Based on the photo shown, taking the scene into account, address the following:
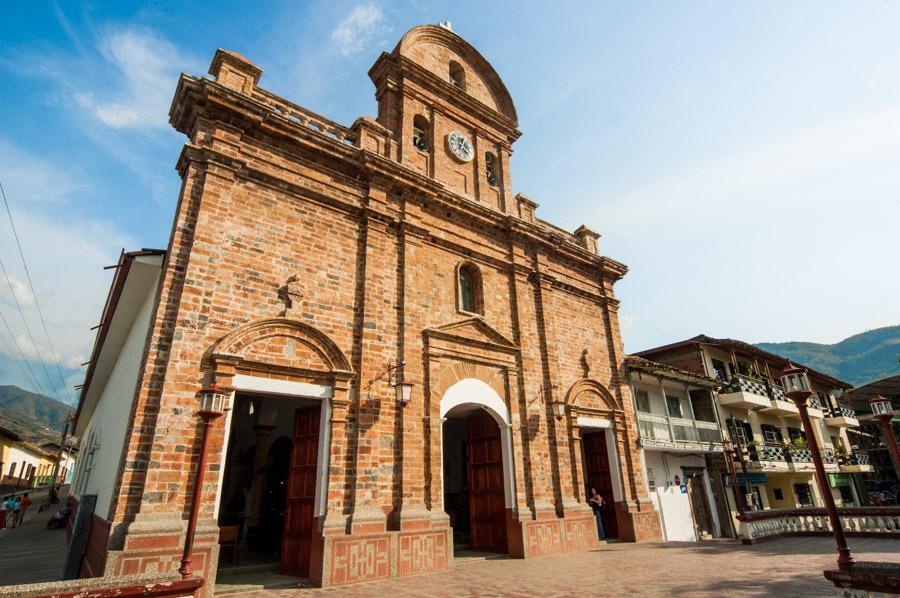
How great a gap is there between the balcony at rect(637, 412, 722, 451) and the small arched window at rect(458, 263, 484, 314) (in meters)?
7.37

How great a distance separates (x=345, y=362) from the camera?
→ 363 inches

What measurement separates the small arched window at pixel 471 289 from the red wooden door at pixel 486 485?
279 centimetres

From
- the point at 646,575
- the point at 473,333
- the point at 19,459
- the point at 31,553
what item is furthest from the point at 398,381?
the point at 19,459

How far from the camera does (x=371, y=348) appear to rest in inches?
382

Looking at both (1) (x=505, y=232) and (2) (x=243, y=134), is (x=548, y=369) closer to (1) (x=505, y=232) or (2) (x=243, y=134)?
(1) (x=505, y=232)

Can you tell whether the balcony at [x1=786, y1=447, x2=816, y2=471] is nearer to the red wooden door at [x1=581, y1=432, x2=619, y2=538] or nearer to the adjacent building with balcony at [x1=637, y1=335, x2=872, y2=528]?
the adjacent building with balcony at [x1=637, y1=335, x2=872, y2=528]

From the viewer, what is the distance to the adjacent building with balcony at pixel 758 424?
68.5 ft

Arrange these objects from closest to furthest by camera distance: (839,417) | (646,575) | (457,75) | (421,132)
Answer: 1. (646,575)
2. (421,132)
3. (457,75)
4. (839,417)

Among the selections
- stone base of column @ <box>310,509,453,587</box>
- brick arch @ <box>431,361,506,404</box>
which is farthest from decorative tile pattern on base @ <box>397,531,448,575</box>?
brick arch @ <box>431,361,506,404</box>

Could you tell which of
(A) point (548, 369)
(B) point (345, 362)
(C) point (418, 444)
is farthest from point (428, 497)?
(A) point (548, 369)

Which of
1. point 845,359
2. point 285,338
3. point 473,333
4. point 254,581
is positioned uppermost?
point 845,359

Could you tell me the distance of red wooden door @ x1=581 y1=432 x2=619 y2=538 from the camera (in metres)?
13.7

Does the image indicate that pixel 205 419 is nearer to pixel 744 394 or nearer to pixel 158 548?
pixel 158 548

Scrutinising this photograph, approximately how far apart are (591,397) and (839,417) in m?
26.3
